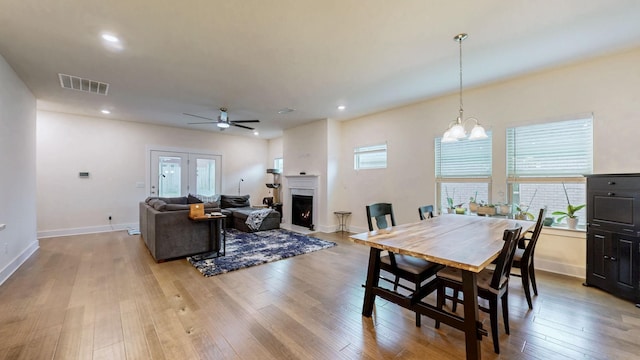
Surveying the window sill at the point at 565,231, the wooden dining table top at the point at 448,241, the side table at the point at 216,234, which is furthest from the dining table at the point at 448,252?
the side table at the point at 216,234

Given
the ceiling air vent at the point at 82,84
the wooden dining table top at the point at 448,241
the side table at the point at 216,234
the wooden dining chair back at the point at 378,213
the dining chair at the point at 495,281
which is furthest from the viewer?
the side table at the point at 216,234

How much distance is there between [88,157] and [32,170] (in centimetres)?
169

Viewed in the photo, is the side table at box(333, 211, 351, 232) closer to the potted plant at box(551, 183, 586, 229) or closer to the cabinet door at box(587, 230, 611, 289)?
the potted plant at box(551, 183, 586, 229)

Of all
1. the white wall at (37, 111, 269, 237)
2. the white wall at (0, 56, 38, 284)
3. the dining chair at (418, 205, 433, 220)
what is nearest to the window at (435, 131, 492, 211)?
the dining chair at (418, 205, 433, 220)

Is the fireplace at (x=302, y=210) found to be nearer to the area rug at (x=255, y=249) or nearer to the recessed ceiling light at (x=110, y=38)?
the area rug at (x=255, y=249)

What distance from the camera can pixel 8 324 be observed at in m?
2.19

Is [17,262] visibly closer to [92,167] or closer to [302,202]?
[92,167]

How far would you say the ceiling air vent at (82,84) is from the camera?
12.5ft

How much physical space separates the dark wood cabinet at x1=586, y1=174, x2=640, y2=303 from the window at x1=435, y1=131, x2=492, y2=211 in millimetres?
1248

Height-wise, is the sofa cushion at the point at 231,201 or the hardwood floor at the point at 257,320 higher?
the sofa cushion at the point at 231,201

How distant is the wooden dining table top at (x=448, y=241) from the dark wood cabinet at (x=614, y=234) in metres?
1.06

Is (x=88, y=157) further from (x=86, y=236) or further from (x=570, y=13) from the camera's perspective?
(x=570, y=13)

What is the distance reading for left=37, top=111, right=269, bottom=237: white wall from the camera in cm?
558

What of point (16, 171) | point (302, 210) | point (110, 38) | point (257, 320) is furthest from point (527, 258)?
point (16, 171)
